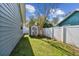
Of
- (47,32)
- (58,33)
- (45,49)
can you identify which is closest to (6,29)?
(45,49)

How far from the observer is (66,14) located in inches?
203

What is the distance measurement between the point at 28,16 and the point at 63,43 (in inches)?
51.9

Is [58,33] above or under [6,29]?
under

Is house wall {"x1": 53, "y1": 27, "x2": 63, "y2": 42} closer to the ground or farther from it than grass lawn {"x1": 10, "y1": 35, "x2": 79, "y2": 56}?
farther from it

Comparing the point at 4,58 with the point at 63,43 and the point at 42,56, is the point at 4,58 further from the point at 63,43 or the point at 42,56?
the point at 63,43

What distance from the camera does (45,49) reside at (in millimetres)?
4672

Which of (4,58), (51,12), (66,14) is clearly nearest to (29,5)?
(51,12)

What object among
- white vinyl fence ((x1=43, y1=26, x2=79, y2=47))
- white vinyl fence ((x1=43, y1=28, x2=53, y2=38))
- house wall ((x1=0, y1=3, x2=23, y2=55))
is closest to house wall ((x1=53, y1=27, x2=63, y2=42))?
white vinyl fence ((x1=43, y1=26, x2=79, y2=47))

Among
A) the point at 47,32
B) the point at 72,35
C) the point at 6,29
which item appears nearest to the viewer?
the point at 6,29

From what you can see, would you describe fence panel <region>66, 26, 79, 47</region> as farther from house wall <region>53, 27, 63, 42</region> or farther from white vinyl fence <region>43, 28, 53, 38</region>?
white vinyl fence <region>43, 28, 53, 38</region>

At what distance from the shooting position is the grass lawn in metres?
4.46

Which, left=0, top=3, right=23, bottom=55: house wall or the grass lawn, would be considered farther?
the grass lawn

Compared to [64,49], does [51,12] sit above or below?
above

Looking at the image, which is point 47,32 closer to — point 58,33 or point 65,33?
point 58,33
